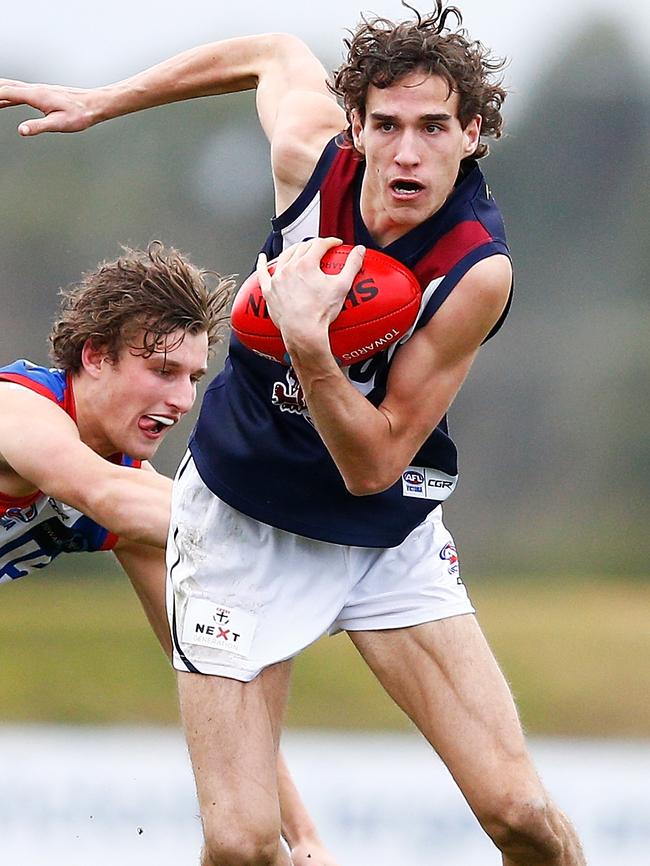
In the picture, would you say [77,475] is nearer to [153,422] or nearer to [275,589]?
[153,422]

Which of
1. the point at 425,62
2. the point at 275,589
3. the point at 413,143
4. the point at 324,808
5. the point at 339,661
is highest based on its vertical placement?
the point at 425,62

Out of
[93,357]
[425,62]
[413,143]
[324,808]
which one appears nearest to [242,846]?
[93,357]

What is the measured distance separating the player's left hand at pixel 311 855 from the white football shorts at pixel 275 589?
0.72 meters

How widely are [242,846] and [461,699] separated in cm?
55

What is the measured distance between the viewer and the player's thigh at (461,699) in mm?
3150

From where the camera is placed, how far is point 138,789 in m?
5.10

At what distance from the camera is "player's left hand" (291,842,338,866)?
3740mm

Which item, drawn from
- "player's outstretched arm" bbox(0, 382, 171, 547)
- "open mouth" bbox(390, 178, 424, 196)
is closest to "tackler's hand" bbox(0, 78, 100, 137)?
"player's outstretched arm" bbox(0, 382, 171, 547)

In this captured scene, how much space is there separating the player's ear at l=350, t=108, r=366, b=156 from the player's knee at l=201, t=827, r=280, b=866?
4.71 ft

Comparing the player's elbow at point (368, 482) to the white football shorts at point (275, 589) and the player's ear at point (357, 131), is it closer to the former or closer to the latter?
the white football shorts at point (275, 589)

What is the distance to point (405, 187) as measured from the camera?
298 cm

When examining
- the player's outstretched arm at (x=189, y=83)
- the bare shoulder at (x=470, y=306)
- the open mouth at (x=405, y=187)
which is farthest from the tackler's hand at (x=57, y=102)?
the bare shoulder at (x=470, y=306)

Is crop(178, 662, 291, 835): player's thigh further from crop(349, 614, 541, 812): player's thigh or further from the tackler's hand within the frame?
the tackler's hand

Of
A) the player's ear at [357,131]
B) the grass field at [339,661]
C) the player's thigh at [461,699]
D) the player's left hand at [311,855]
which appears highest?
the player's ear at [357,131]
